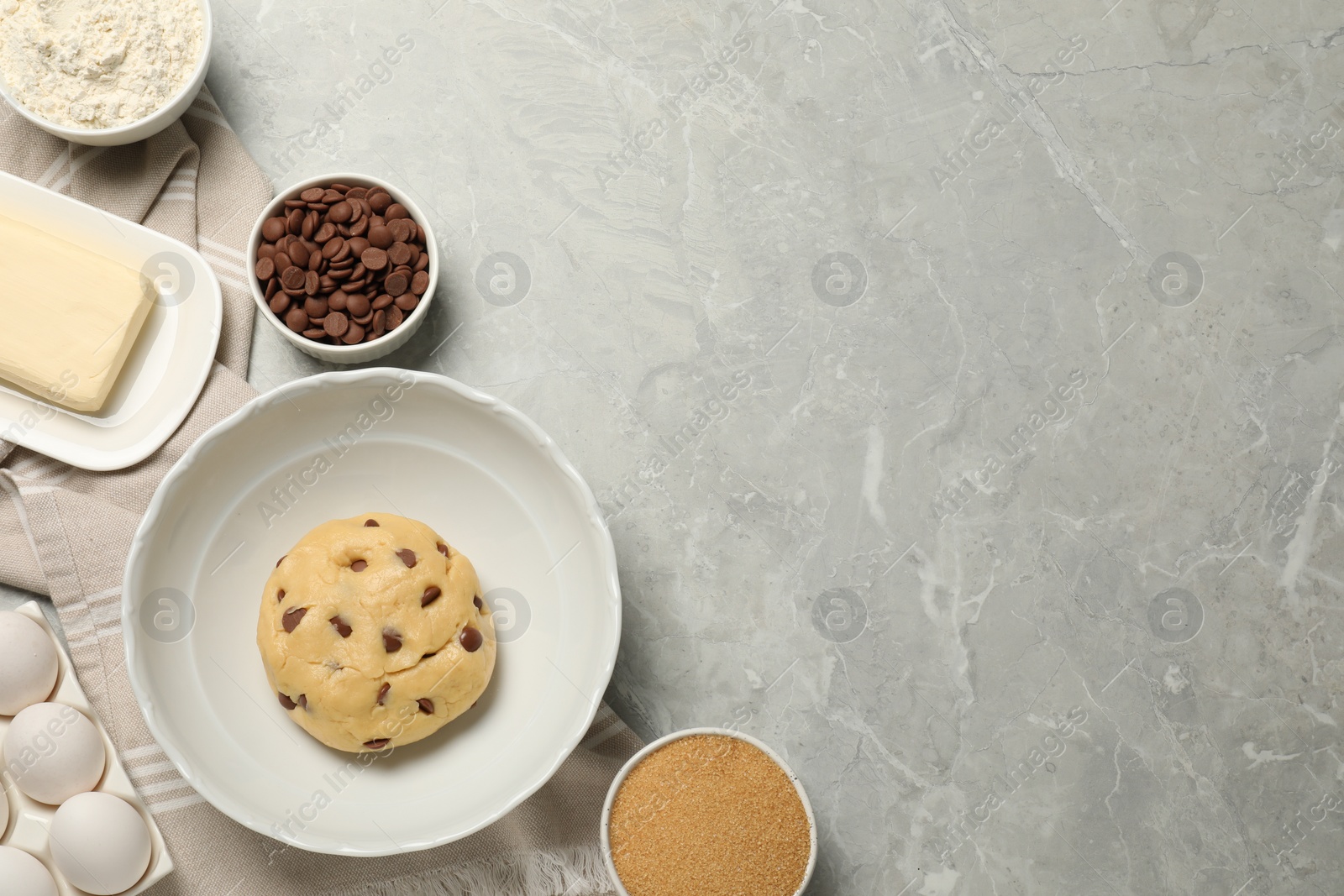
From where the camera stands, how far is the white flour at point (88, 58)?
5.55 ft

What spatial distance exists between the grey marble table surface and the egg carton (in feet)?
2.51

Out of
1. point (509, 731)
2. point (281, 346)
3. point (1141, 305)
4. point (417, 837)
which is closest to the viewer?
point (417, 837)

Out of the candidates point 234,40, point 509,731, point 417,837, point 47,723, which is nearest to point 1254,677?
point 509,731

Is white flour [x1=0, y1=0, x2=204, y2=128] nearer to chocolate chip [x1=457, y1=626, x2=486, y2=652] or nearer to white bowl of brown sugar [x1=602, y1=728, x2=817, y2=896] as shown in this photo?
chocolate chip [x1=457, y1=626, x2=486, y2=652]

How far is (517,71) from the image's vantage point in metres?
1.94

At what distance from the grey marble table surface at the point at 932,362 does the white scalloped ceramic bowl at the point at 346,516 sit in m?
0.23

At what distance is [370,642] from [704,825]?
2.24ft

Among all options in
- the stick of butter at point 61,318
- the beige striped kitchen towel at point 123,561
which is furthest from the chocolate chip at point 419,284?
the stick of butter at point 61,318

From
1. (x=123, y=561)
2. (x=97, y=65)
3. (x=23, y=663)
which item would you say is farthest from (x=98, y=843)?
(x=97, y=65)

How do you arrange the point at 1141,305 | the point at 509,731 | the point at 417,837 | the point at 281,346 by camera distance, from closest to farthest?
the point at 417,837, the point at 509,731, the point at 281,346, the point at 1141,305

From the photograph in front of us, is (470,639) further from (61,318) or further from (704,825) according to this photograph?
(61,318)

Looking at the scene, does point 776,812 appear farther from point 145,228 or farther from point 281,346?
point 145,228

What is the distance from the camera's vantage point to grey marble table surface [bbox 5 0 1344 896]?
1860 millimetres

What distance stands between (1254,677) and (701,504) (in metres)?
1.20
